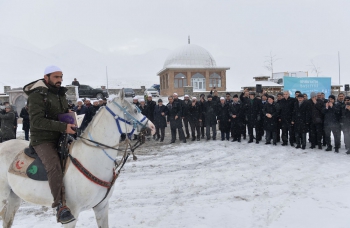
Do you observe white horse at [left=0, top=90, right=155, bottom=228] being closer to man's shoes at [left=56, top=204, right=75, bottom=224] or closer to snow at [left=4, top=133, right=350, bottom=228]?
man's shoes at [left=56, top=204, right=75, bottom=224]

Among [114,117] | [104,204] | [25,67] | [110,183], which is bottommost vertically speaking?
[104,204]

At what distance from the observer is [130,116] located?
3641 millimetres

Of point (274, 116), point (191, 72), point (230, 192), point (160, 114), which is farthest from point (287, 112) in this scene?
point (191, 72)

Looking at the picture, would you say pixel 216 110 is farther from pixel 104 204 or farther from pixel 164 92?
pixel 164 92

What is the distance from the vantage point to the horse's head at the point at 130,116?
365cm

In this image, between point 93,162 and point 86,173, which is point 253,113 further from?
point 86,173

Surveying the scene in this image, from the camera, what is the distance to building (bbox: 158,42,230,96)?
1523 inches

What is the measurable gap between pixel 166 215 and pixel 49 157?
2.56 metres

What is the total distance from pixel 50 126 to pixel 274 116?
29.0 feet

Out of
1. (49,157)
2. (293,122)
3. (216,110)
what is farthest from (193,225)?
(216,110)

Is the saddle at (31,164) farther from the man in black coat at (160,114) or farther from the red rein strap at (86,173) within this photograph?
the man in black coat at (160,114)

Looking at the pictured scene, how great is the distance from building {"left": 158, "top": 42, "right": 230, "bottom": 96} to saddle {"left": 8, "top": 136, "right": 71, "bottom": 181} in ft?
110

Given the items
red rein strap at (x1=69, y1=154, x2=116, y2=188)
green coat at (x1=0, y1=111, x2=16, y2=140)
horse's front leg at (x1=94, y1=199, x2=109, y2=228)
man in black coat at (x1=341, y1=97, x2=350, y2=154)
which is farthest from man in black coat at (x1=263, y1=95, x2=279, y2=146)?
green coat at (x1=0, y1=111, x2=16, y2=140)

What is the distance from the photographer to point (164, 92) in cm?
4216
